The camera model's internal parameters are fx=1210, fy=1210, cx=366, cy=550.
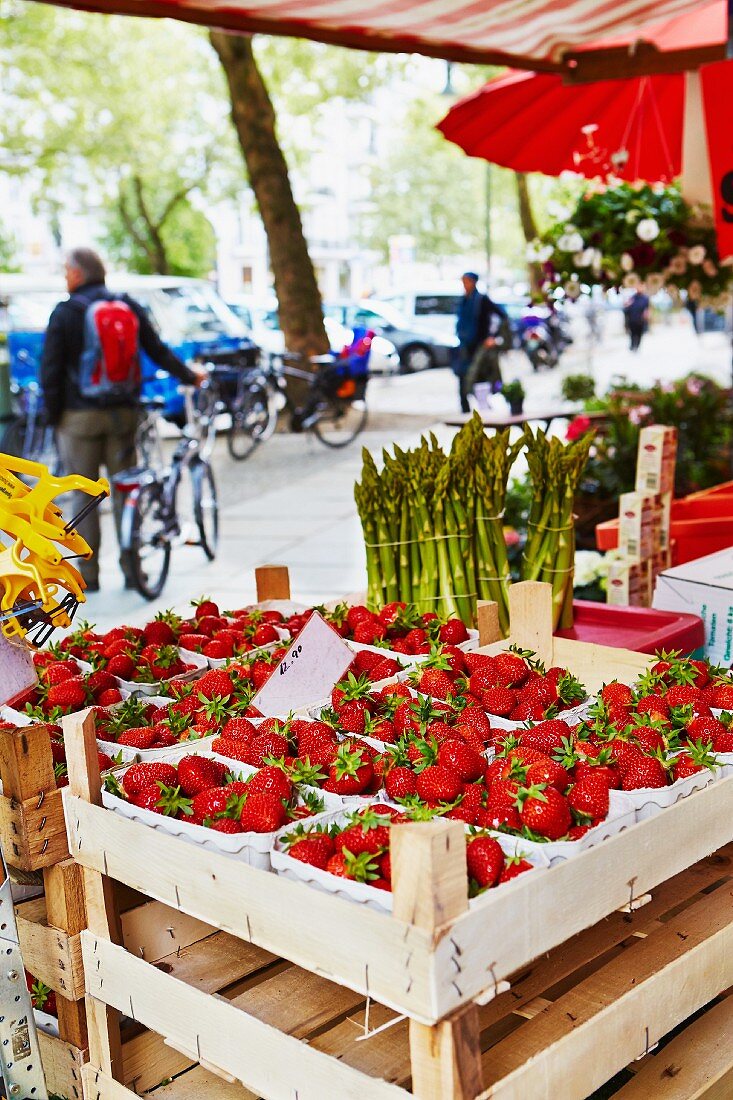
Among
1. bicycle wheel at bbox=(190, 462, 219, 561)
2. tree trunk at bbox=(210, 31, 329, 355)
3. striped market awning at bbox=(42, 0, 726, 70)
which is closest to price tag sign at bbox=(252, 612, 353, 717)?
striped market awning at bbox=(42, 0, 726, 70)

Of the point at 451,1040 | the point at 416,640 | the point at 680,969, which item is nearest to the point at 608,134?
the point at 416,640

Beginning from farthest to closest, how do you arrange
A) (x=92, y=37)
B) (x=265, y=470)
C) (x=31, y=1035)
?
(x=92, y=37), (x=265, y=470), (x=31, y=1035)

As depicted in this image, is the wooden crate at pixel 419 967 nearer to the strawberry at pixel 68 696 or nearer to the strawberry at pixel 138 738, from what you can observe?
the strawberry at pixel 138 738

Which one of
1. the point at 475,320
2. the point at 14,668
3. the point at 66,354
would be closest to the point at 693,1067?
the point at 14,668

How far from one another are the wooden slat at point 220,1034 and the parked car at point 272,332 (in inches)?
639

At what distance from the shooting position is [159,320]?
14969mm

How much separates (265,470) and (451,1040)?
10930 mm

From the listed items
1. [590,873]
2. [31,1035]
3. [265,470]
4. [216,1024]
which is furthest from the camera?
[265,470]

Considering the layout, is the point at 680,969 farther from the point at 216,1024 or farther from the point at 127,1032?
the point at 127,1032

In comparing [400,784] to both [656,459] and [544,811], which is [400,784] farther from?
[656,459]

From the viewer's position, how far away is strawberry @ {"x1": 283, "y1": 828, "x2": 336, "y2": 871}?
198 centimetres

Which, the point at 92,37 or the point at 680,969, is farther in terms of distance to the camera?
the point at 92,37

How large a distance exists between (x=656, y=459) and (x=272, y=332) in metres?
16.6

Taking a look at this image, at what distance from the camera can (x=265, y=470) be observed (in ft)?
41.0
